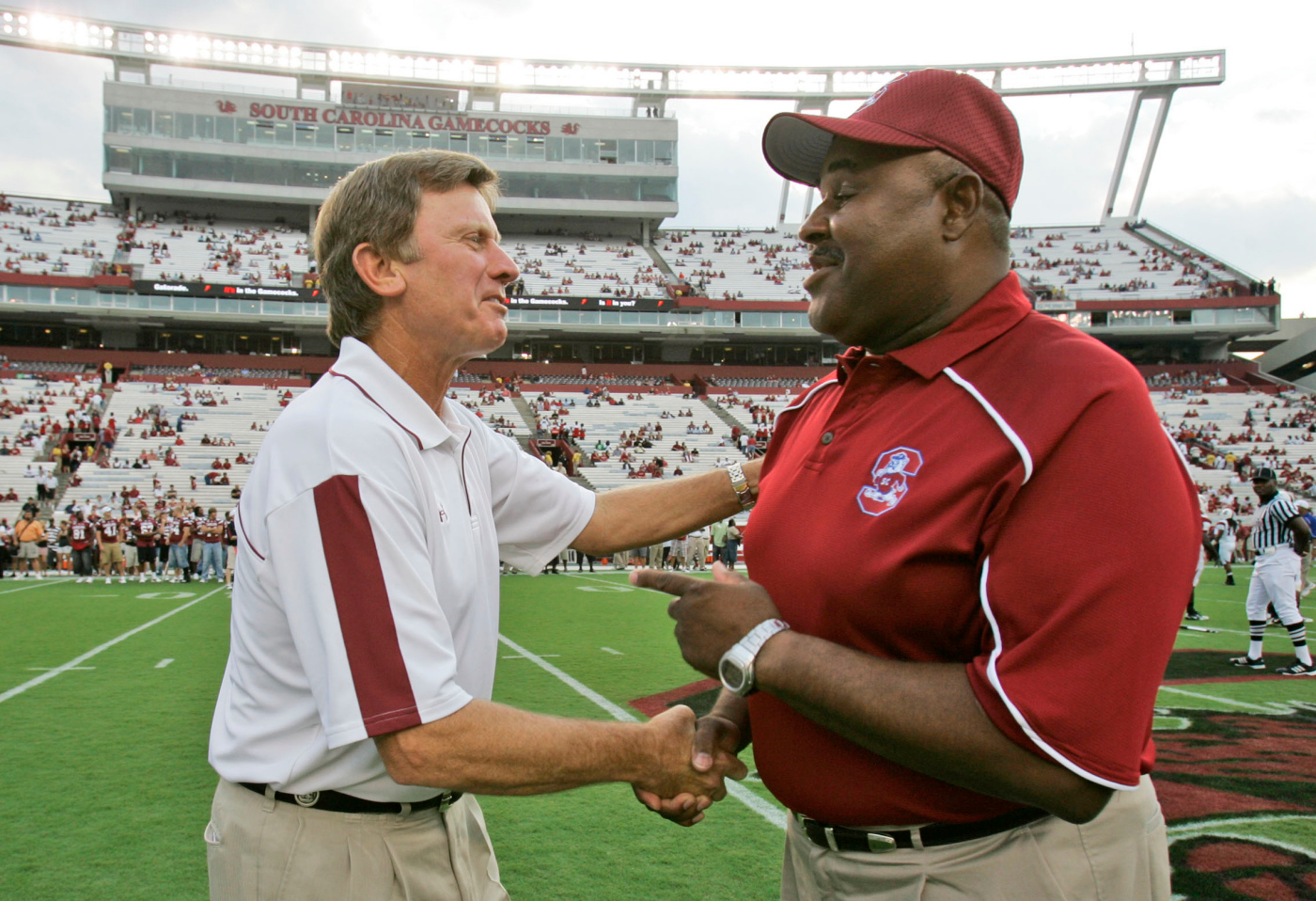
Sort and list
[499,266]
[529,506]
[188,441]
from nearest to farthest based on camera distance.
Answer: [499,266] < [529,506] < [188,441]

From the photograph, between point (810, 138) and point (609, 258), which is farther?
point (609, 258)

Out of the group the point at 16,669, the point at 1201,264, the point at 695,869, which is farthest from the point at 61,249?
the point at 1201,264

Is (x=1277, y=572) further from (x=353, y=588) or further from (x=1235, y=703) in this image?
(x=353, y=588)

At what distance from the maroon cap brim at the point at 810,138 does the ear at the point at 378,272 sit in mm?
959

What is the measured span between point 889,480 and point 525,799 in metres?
4.61

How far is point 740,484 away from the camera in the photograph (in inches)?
119

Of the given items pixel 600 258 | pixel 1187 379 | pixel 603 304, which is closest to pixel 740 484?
pixel 603 304

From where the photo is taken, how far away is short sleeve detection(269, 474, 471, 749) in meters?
1.70

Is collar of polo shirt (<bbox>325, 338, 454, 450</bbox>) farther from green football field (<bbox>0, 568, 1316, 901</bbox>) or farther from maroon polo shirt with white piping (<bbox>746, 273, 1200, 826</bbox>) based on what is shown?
green football field (<bbox>0, 568, 1316, 901</bbox>)

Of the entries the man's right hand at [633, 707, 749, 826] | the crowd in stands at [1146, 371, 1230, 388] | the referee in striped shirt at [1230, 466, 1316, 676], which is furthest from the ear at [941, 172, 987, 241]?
the crowd in stands at [1146, 371, 1230, 388]

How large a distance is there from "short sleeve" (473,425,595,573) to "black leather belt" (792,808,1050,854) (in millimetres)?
1284

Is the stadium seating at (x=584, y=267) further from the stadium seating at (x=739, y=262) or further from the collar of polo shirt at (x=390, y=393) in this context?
the collar of polo shirt at (x=390, y=393)

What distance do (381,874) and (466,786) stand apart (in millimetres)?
472

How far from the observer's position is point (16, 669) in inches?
368
